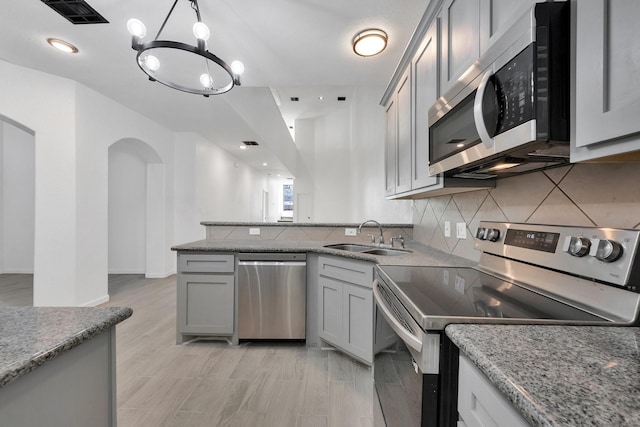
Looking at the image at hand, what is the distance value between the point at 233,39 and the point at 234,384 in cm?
270

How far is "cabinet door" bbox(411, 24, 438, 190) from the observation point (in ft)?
4.98

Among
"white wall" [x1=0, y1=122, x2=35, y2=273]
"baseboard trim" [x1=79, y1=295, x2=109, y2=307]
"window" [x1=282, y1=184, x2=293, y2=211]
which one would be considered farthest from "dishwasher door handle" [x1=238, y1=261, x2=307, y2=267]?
"window" [x1=282, y1=184, x2=293, y2=211]

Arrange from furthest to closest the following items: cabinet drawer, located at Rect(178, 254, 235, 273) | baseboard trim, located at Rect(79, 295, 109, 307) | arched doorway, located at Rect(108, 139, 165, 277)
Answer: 1. arched doorway, located at Rect(108, 139, 165, 277)
2. baseboard trim, located at Rect(79, 295, 109, 307)
3. cabinet drawer, located at Rect(178, 254, 235, 273)

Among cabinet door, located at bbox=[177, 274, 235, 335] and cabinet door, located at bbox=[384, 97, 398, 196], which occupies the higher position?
cabinet door, located at bbox=[384, 97, 398, 196]

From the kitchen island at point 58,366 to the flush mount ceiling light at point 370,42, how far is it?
2400 mm

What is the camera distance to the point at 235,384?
1884mm

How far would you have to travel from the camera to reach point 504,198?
140 cm

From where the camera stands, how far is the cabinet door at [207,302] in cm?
239

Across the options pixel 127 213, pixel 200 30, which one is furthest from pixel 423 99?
pixel 127 213

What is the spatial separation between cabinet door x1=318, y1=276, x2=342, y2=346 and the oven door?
3.26ft

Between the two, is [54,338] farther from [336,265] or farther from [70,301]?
[70,301]

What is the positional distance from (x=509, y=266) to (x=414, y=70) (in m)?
1.34

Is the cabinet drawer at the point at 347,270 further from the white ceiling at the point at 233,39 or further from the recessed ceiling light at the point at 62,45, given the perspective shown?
the recessed ceiling light at the point at 62,45

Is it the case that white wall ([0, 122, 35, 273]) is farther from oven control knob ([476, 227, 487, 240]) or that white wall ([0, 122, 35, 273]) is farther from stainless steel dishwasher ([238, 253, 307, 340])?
oven control knob ([476, 227, 487, 240])
